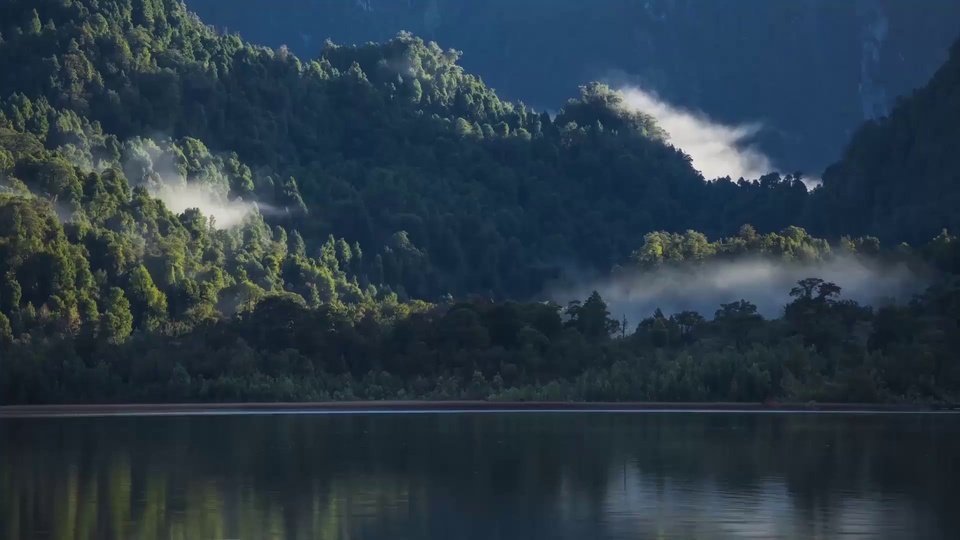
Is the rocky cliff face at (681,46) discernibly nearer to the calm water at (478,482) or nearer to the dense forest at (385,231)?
the dense forest at (385,231)

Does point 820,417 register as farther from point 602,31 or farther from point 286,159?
point 602,31

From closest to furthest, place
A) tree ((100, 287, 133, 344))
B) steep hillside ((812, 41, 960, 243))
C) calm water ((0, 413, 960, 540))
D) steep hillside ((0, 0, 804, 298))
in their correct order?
calm water ((0, 413, 960, 540)), tree ((100, 287, 133, 344)), steep hillside ((812, 41, 960, 243)), steep hillside ((0, 0, 804, 298))

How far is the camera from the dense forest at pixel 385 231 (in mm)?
56469

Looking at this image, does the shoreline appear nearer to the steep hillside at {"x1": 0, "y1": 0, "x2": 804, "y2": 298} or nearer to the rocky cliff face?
the steep hillside at {"x1": 0, "y1": 0, "x2": 804, "y2": 298}

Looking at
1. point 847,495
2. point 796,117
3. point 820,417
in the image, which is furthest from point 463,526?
point 796,117

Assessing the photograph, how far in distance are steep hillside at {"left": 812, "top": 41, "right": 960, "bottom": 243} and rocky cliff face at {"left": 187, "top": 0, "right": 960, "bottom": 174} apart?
29044 millimetres

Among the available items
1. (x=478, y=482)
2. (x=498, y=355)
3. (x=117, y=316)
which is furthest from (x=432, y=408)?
(x=478, y=482)

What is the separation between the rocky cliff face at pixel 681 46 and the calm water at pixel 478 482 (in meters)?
86.4

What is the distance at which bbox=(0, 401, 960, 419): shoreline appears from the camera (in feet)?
163

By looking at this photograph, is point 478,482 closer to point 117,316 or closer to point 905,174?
point 117,316

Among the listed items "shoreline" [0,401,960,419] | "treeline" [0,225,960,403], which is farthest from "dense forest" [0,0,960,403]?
"shoreline" [0,401,960,419]

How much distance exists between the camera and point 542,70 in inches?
5182

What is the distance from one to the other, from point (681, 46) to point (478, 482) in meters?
106

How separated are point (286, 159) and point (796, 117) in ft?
164
